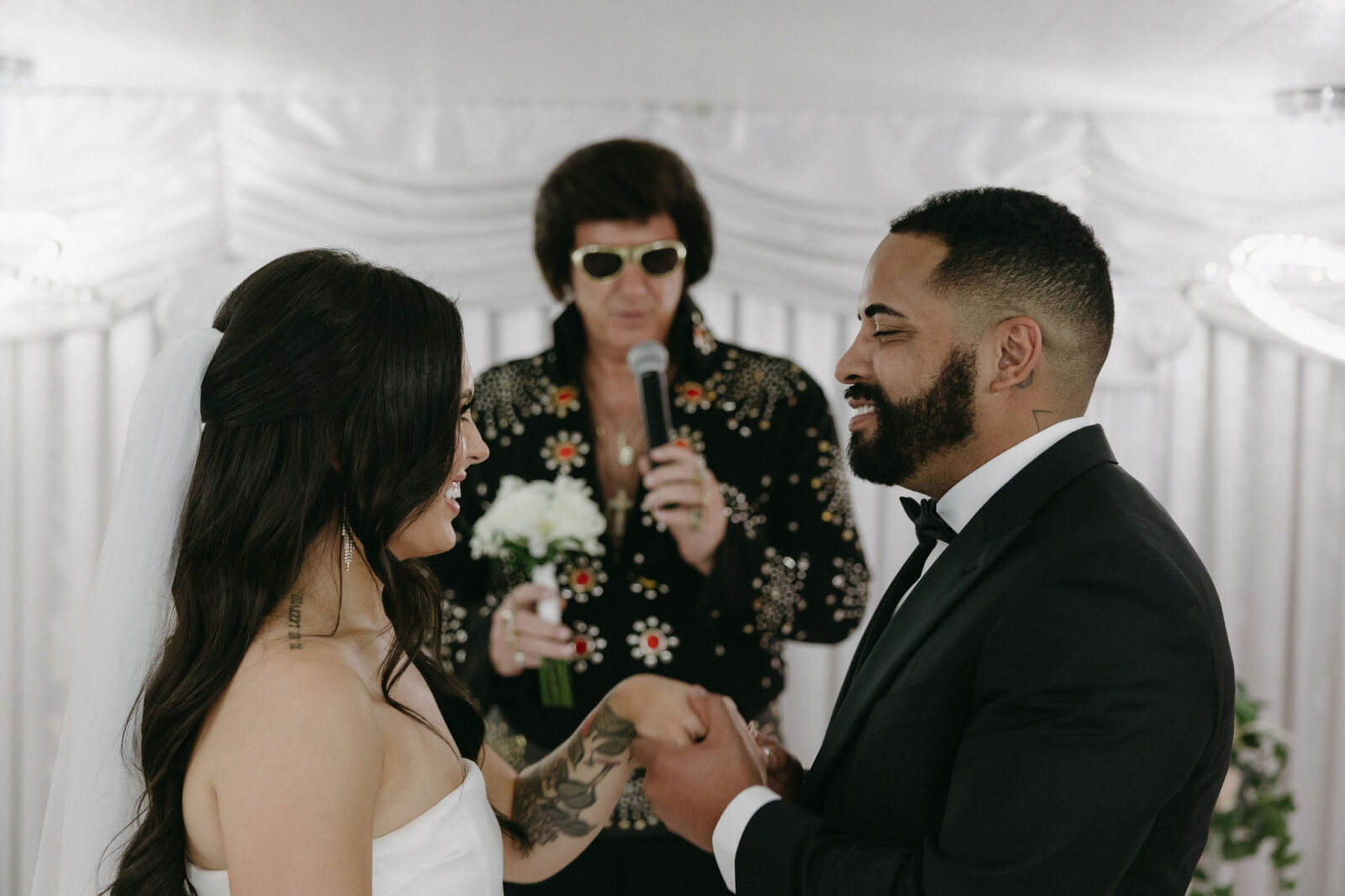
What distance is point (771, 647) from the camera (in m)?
2.84

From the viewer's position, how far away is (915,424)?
1782 millimetres

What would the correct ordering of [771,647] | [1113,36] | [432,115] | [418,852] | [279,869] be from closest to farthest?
1. [279,869]
2. [418,852]
3. [771,647]
4. [1113,36]
5. [432,115]

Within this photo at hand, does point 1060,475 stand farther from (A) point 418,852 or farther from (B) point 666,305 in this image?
(B) point 666,305

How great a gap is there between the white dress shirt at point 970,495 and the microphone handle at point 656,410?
859 mm

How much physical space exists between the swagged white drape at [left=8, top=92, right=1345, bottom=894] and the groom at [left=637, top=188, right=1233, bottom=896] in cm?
223

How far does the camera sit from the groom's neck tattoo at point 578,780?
2076 mm

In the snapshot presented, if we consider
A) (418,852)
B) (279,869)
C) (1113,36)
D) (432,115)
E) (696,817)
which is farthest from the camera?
(432,115)

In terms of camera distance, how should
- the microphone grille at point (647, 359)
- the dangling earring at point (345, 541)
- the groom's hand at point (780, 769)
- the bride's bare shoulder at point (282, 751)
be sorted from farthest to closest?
the microphone grille at point (647, 359) < the groom's hand at point (780, 769) < the dangling earring at point (345, 541) < the bride's bare shoulder at point (282, 751)

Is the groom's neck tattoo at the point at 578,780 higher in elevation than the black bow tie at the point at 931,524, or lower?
lower

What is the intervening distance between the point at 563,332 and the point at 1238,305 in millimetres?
2582

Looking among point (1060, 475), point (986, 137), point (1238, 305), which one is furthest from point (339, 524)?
point (1238, 305)

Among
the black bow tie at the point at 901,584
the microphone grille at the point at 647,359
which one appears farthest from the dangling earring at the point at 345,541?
the microphone grille at the point at 647,359

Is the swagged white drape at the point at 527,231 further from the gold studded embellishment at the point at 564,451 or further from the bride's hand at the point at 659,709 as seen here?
the bride's hand at the point at 659,709

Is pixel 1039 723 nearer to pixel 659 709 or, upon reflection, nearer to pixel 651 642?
pixel 659 709
